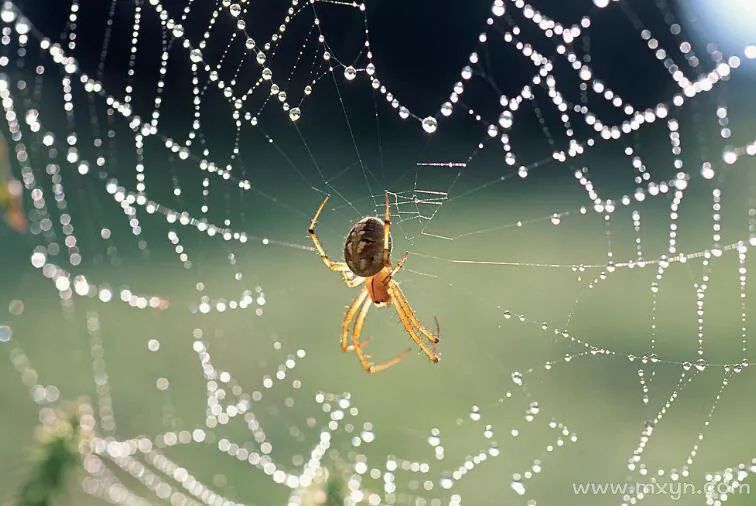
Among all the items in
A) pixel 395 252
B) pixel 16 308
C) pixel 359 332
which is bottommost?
pixel 359 332

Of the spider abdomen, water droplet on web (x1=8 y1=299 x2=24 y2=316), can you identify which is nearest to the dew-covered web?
water droplet on web (x1=8 y1=299 x2=24 y2=316)

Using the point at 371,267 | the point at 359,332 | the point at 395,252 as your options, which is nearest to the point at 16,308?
the point at 395,252

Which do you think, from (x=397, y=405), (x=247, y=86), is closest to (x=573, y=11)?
(x=247, y=86)

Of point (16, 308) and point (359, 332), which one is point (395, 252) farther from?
point (16, 308)

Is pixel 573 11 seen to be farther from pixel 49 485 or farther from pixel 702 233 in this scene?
pixel 49 485

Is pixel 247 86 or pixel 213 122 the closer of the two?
pixel 247 86

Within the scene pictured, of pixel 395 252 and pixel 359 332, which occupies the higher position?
pixel 395 252

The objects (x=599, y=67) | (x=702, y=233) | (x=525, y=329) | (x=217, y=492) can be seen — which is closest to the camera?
(x=217, y=492)
